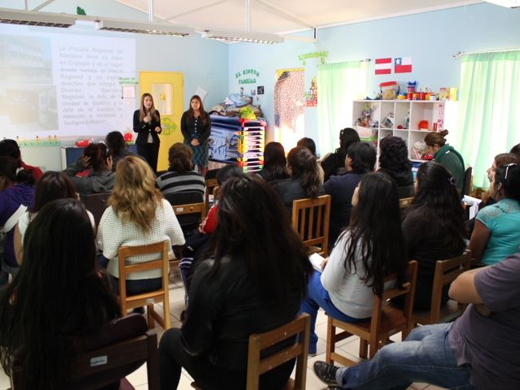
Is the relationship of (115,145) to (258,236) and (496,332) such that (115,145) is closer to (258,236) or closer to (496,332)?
(258,236)

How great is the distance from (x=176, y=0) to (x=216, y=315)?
20.1 ft

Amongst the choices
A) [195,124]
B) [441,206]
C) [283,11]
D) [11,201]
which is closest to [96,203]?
[11,201]

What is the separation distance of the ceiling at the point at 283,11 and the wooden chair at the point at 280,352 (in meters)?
4.60

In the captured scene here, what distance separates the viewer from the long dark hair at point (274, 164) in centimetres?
380

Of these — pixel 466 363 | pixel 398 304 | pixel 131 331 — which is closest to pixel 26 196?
pixel 131 331

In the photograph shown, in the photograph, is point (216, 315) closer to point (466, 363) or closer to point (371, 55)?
point (466, 363)

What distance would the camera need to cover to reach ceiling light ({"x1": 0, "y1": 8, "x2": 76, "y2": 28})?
4.31m

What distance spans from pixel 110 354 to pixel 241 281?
460 millimetres

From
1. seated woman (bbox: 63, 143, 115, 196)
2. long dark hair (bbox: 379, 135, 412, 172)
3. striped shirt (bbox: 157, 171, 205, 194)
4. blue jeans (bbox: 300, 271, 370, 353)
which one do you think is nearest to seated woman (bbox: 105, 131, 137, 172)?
seated woman (bbox: 63, 143, 115, 196)

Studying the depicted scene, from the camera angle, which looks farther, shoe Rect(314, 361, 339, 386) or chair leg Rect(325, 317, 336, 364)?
chair leg Rect(325, 317, 336, 364)

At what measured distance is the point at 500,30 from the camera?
4.94m

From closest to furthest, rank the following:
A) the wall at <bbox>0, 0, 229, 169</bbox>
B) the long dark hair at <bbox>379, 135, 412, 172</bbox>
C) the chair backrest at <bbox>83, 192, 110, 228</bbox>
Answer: the chair backrest at <bbox>83, 192, 110, 228</bbox> < the long dark hair at <bbox>379, 135, 412, 172</bbox> < the wall at <bbox>0, 0, 229, 169</bbox>

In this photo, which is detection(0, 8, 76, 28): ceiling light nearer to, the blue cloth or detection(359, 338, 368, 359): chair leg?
detection(359, 338, 368, 359): chair leg

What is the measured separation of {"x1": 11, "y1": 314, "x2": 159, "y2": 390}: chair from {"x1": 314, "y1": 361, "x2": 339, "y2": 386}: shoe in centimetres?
118
